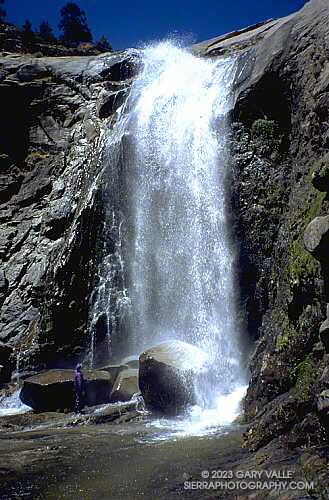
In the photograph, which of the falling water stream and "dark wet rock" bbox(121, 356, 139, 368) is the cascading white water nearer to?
the falling water stream

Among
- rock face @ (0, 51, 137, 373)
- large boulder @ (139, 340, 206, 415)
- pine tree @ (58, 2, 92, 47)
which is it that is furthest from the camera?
pine tree @ (58, 2, 92, 47)

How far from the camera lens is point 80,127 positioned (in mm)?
27797

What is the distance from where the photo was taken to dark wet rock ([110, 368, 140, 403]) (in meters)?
16.2

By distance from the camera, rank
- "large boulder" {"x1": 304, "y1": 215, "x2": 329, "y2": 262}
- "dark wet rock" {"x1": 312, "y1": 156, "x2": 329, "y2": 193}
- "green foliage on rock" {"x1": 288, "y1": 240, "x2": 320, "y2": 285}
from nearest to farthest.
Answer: "large boulder" {"x1": 304, "y1": 215, "x2": 329, "y2": 262} → "dark wet rock" {"x1": 312, "y1": 156, "x2": 329, "y2": 193} → "green foliage on rock" {"x1": 288, "y1": 240, "x2": 320, "y2": 285}

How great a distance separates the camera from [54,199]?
2555 cm

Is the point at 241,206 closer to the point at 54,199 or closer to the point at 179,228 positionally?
the point at 179,228

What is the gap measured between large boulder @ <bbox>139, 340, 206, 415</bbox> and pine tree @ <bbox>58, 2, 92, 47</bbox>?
50.7 metres

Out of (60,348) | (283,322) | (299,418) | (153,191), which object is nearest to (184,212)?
(153,191)

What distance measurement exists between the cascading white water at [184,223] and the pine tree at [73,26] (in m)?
38.0

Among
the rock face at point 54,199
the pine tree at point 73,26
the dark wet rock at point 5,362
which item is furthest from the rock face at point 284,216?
the pine tree at point 73,26

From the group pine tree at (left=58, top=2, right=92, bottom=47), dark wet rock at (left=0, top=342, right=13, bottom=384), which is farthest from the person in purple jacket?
pine tree at (left=58, top=2, right=92, bottom=47)

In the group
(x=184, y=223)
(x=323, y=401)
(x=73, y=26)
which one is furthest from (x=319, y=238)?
(x=73, y=26)

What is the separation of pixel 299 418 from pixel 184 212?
Result: 12246 millimetres

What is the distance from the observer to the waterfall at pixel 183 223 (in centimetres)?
1834
